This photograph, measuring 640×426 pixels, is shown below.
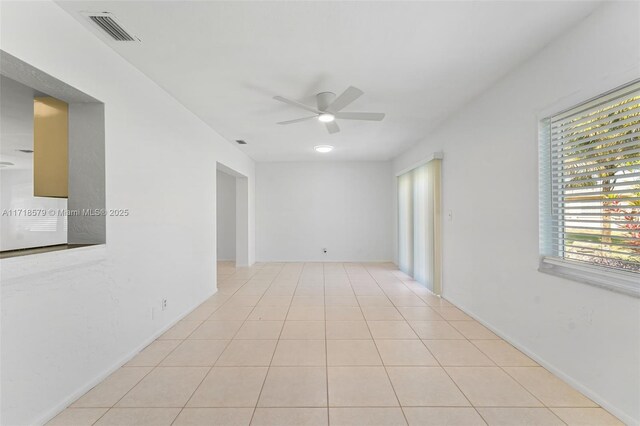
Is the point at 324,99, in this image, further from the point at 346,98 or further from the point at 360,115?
the point at 360,115

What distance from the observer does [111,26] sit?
1917 millimetres

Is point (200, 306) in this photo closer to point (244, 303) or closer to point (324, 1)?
point (244, 303)

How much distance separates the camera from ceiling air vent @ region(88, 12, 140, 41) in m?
1.82

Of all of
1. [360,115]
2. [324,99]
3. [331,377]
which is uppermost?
[324,99]

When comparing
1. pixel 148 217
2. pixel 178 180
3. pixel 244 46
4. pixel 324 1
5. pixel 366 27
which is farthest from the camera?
pixel 178 180

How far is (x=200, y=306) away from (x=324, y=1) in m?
3.74

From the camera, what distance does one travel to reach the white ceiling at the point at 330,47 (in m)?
1.78

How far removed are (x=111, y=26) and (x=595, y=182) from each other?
143 inches

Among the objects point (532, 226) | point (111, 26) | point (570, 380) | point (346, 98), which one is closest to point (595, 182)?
point (532, 226)

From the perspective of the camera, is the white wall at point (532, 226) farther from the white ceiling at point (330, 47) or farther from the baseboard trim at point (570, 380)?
the white ceiling at point (330, 47)

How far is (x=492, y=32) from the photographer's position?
6.55 ft

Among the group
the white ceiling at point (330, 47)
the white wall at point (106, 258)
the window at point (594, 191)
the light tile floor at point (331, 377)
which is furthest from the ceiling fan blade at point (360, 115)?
the light tile floor at point (331, 377)

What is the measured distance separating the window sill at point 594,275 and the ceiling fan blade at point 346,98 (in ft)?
7.21

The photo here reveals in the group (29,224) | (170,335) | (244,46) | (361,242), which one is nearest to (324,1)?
(244,46)
